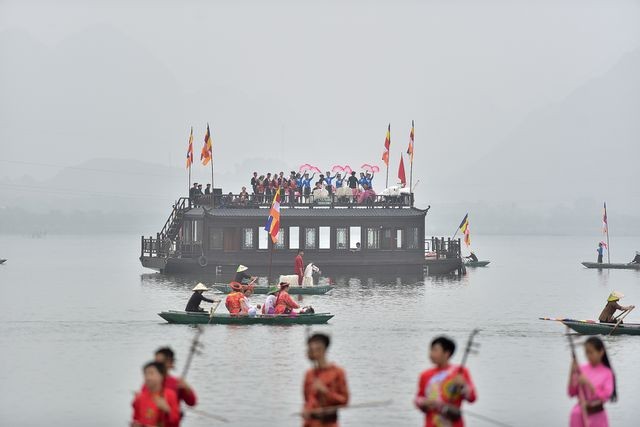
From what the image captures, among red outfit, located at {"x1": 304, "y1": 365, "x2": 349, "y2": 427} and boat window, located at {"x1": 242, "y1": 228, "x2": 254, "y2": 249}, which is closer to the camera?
red outfit, located at {"x1": 304, "y1": 365, "x2": 349, "y2": 427}

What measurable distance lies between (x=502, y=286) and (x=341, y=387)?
232 feet

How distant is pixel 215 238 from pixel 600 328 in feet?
132

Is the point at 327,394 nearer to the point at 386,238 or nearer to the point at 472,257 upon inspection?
the point at 386,238

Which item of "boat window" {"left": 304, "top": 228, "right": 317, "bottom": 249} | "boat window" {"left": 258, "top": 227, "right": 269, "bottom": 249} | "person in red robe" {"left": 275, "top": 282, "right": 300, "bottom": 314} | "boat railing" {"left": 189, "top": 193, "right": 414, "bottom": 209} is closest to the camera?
"person in red robe" {"left": 275, "top": 282, "right": 300, "bottom": 314}

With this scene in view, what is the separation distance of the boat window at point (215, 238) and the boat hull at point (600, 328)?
38966 millimetres

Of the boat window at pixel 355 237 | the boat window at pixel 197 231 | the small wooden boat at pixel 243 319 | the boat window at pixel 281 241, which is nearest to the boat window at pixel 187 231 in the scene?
the boat window at pixel 197 231

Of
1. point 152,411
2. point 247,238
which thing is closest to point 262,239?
point 247,238

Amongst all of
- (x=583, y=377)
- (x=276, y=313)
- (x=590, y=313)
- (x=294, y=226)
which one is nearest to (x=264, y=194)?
(x=294, y=226)

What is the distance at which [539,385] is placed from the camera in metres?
31.8

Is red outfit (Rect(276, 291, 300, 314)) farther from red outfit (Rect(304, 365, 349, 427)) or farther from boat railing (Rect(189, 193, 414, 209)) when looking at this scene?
boat railing (Rect(189, 193, 414, 209))

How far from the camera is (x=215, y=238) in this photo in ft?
249

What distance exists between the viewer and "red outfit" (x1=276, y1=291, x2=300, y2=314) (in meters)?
41.1

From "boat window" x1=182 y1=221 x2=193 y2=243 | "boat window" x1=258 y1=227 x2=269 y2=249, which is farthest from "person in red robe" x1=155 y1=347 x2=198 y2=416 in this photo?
"boat window" x1=182 y1=221 x2=193 y2=243

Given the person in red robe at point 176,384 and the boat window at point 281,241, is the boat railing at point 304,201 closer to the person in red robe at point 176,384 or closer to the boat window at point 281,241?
the boat window at point 281,241
